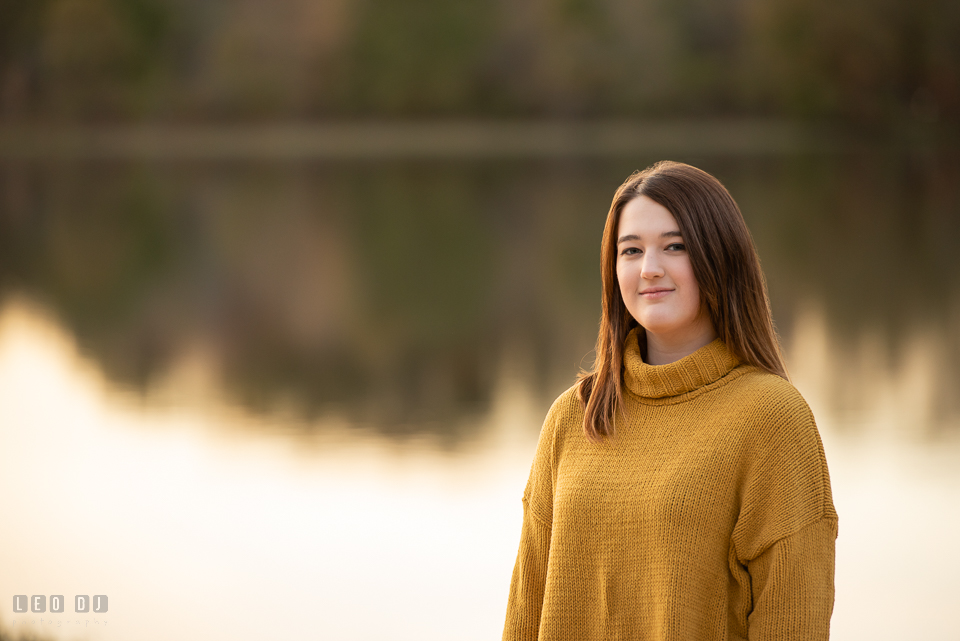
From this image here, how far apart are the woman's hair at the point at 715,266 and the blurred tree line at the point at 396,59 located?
50.9 meters

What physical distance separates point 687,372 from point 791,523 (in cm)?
27

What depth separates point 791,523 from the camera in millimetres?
1634

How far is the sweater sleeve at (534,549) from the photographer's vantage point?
6.24 ft

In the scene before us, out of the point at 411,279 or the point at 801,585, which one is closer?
the point at 801,585

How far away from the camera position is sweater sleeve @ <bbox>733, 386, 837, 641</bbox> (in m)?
1.63

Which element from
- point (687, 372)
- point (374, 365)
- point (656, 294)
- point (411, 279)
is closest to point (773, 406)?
point (687, 372)

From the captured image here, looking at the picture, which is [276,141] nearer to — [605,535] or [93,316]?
[93,316]

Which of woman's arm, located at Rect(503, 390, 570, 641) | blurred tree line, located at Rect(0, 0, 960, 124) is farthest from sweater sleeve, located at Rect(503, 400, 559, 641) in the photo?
blurred tree line, located at Rect(0, 0, 960, 124)

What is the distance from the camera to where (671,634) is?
172 centimetres

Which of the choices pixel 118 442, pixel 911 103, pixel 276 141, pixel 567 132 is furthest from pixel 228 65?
pixel 118 442

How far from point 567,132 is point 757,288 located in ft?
180

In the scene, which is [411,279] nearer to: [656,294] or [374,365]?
[374,365]

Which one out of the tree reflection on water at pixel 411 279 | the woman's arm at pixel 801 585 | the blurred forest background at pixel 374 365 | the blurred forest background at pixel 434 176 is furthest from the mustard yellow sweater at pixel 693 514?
the blurred forest background at pixel 434 176

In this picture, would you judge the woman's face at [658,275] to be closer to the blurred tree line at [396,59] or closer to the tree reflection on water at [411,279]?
the tree reflection on water at [411,279]
